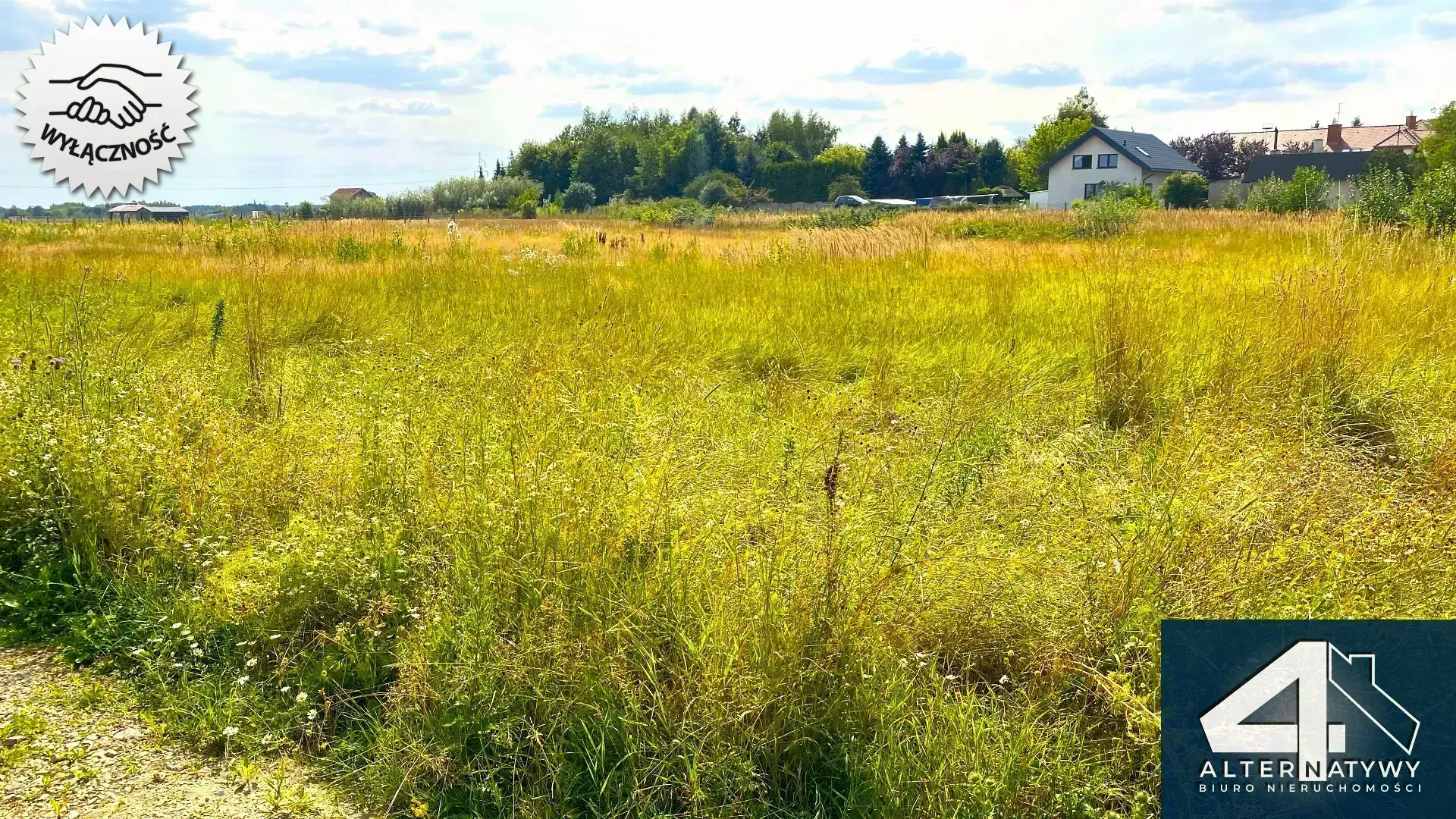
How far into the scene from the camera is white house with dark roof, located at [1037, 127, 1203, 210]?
5231cm

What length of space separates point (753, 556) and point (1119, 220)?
71.2 ft

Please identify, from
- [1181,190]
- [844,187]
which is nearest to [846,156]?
[844,187]

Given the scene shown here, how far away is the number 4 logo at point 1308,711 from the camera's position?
96.0 inches

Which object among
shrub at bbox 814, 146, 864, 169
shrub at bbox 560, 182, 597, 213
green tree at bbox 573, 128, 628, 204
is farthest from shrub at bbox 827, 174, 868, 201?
green tree at bbox 573, 128, 628, 204

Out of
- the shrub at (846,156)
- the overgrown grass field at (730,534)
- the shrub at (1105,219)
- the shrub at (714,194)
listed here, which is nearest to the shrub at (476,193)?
the shrub at (714,194)

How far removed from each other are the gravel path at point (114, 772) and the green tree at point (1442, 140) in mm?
43215

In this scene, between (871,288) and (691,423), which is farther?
(871,288)

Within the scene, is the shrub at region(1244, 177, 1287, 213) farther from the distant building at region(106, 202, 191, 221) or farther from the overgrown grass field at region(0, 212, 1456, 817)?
the distant building at region(106, 202, 191, 221)

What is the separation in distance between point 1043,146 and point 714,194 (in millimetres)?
24268

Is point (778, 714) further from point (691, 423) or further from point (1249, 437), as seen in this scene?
point (1249, 437)

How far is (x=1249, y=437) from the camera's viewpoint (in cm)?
430

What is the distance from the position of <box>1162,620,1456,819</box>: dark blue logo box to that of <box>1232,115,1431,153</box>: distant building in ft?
221

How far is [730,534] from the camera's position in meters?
3.21

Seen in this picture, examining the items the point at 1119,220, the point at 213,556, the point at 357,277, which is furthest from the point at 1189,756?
the point at 1119,220
